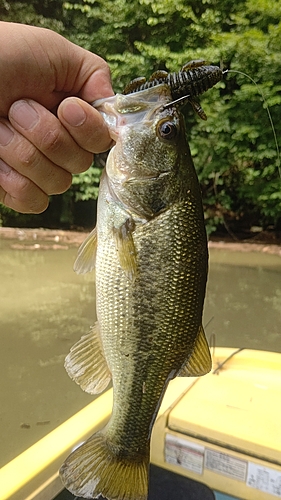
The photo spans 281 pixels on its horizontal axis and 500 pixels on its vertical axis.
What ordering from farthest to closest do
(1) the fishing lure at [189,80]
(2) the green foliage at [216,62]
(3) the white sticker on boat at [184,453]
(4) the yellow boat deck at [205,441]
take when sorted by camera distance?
(2) the green foliage at [216,62]
(3) the white sticker on boat at [184,453]
(4) the yellow boat deck at [205,441]
(1) the fishing lure at [189,80]

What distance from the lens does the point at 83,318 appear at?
4.82 m

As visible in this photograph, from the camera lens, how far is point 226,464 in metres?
1.98

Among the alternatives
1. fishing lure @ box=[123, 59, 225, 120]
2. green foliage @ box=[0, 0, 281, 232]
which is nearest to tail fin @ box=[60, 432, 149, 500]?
fishing lure @ box=[123, 59, 225, 120]

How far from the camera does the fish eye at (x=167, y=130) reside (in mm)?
1163

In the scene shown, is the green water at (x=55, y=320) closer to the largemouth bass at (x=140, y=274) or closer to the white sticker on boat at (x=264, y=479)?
the white sticker on boat at (x=264, y=479)

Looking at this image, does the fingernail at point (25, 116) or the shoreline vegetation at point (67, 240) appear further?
the shoreline vegetation at point (67, 240)

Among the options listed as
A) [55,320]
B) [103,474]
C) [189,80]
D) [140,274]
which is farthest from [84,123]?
[55,320]

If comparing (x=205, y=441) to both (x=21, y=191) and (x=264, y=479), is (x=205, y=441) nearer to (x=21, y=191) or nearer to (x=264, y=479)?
(x=264, y=479)

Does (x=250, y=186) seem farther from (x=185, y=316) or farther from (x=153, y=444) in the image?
(x=185, y=316)

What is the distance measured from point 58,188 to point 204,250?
1.49 ft

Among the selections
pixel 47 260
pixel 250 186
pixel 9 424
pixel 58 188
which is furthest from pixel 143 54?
pixel 58 188

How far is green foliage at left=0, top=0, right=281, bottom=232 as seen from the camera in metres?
8.48

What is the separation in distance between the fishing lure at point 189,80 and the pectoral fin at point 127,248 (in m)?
0.32

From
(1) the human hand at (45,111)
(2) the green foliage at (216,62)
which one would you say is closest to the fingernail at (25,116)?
(1) the human hand at (45,111)
